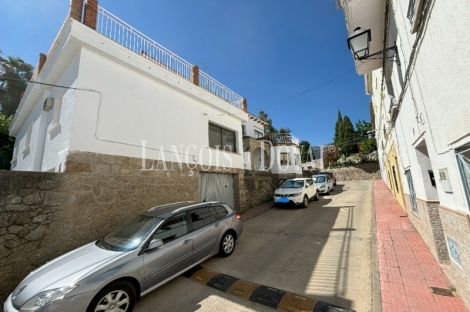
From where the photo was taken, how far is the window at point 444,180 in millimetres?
2670

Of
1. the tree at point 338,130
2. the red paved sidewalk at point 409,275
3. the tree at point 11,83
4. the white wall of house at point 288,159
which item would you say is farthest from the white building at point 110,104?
the tree at point 338,130

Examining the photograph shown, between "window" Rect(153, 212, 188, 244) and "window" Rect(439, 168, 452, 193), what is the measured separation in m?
4.46

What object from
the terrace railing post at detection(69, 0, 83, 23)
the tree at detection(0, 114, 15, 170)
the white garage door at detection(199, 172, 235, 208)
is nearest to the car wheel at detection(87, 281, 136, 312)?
the white garage door at detection(199, 172, 235, 208)

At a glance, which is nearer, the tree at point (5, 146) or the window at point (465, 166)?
the window at point (465, 166)

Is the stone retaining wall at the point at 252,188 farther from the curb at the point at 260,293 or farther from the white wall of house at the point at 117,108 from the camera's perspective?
the curb at the point at 260,293

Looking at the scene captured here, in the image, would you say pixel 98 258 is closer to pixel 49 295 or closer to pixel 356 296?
pixel 49 295

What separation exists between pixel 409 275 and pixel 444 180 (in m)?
1.84

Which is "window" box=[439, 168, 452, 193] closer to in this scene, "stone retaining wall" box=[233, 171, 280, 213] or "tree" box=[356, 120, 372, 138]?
"stone retaining wall" box=[233, 171, 280, 213]

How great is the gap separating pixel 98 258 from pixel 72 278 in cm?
43

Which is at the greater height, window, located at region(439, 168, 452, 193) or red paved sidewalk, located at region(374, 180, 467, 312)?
window, located at region(439, 168, 452, 193)

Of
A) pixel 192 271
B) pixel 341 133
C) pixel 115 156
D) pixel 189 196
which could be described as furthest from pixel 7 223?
pixel 341 133

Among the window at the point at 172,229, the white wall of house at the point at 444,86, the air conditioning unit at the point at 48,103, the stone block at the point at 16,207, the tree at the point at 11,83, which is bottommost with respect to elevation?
the window at the point at 172,229

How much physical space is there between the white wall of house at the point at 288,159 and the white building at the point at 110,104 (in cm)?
801

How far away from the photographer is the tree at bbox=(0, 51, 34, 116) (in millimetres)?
18047
